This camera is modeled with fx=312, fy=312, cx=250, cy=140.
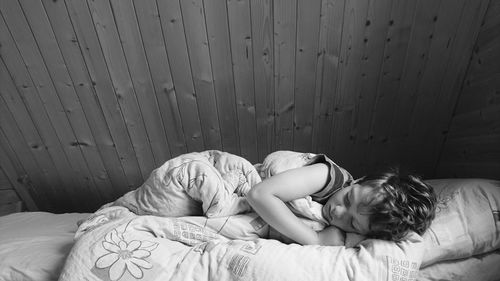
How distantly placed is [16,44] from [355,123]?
1431 mm

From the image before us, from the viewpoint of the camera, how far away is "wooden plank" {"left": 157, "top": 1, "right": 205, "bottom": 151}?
3.68ft

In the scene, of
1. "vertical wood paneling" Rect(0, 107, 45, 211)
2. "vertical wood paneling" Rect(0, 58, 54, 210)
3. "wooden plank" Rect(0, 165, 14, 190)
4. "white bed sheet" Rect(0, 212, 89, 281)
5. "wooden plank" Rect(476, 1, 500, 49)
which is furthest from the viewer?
"wooden plank" Rect(0, 165, 14, 190)

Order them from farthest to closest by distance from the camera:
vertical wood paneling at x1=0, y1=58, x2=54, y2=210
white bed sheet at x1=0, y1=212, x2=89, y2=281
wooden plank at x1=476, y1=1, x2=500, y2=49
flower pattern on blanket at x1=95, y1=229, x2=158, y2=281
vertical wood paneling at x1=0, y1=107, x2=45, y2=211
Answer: vertical wood paneling at x1=0, y1=107, x2=45, y2=211, vertical wood paneling at x1=0, y1=58, x2=54, y2=210, wooden plank at x1=476, y1=1, x2=500, y2=49, white bed sheet at x1=0, y1=212, x2=89, y2=281, flower pattern on blanket at x1=95, y1=229, x2=158, y2=281

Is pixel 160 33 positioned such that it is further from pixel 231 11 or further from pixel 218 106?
pixel 218 106

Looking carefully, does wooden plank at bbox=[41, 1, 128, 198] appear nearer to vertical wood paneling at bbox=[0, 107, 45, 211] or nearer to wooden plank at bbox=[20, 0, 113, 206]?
wooden plank at bbox=[20, 0, 113, 206]

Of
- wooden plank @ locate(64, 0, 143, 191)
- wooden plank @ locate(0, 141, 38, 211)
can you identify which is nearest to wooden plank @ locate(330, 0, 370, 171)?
wooden plank @ locate(64, 0, 143, 191)

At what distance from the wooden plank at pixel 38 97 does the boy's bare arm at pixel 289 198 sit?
3.23 feet

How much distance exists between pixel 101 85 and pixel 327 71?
93 centimetres

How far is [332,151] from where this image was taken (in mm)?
1572

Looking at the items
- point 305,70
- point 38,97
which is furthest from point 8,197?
point 305,70

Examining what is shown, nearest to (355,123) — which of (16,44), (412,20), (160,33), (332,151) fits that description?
(332,151)

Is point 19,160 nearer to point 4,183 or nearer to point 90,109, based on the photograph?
point 4,183

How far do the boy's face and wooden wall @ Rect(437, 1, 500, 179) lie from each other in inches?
26.3

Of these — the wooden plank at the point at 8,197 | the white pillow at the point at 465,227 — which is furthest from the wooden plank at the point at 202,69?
the wooden plank at the point at 8,197
